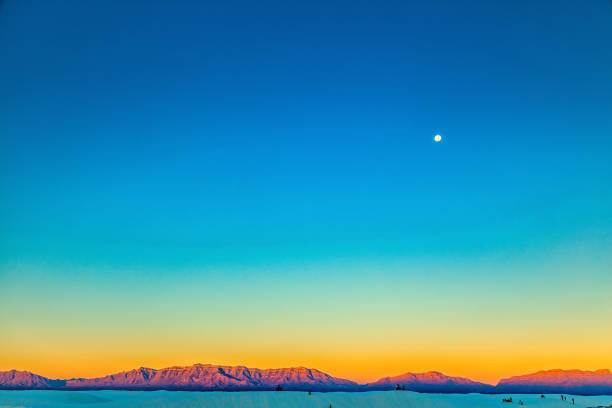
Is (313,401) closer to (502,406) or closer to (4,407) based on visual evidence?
(502,406)

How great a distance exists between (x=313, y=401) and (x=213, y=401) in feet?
35.2

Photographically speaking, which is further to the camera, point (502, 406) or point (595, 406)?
point (595, 406)

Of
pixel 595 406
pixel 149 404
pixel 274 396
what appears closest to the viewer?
pixel 149 404

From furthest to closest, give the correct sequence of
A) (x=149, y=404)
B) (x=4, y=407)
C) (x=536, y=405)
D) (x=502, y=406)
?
(x=536, y=405), (x=502, y=406), (x=149, y=404), (x=4, y=407)

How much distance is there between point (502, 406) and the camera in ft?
194

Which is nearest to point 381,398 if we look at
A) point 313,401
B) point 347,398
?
point 347,398

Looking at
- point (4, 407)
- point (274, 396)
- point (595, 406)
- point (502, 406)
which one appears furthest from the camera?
point (595, 406)

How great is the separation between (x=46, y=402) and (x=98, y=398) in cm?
645

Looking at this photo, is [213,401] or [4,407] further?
[213,401]

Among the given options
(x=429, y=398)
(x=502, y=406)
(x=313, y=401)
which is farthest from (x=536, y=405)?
(x=313, y=401)

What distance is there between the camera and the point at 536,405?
6350cm

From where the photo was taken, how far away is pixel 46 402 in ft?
182

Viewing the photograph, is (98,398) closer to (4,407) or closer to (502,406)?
(4,407)

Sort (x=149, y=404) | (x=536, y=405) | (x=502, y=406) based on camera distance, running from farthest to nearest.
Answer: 1. (x=536, y=405)
2. (x=502, y=406)
3. (x=149, y=404)
